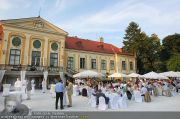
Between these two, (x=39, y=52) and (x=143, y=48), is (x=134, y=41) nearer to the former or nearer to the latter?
(x=143, y=48)

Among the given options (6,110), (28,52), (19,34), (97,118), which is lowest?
(97,118)

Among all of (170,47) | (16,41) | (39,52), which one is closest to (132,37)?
(170,47)

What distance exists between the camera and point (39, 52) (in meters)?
26.0

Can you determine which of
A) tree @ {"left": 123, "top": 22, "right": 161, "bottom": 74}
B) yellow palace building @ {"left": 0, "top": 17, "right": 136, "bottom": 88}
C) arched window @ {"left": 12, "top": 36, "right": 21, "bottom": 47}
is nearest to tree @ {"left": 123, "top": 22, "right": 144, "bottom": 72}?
tree @ {"left": 123, "top": 22, "right": 161, "bottom": 74}

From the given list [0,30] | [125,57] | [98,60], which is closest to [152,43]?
[125,57]

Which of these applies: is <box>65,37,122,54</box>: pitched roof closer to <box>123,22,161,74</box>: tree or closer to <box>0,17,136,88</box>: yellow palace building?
<box>0,17,136,88</box>: yellow palace building

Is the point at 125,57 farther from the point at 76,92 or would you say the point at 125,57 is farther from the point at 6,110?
the point at 6,110

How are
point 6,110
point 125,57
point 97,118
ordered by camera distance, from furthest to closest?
point 125,57 < point 97,118 < point 6,110

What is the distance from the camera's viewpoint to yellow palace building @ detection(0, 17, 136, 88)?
23359 millimetres

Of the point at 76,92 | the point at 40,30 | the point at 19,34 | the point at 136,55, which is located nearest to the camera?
the point at 76,92

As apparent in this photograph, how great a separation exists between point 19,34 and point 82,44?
12.4 metres

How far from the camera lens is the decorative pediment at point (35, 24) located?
24.0 meters

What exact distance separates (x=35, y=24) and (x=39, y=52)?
4.28 m

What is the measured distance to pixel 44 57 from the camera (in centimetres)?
2619
